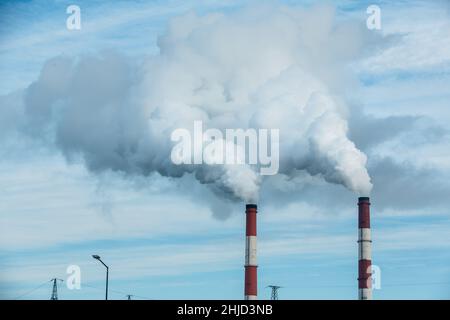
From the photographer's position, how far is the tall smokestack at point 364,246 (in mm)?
65562

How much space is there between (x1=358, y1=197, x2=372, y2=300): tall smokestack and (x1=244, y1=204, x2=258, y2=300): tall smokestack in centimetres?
827

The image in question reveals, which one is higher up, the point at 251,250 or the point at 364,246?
the point at 364,246

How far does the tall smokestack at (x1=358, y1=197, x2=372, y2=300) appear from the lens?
65562 millimetres

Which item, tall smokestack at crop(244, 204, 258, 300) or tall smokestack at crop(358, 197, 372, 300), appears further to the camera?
tall smokestack at crop(244, 204, 258, 300)

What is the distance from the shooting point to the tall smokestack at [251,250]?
65938 mm

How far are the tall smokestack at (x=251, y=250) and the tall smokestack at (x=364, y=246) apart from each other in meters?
8.27

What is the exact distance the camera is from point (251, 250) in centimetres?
6644

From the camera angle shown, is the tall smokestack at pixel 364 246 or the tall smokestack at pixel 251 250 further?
the tall smokestack at pixel 251 250

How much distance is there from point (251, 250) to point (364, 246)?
8.92 m
